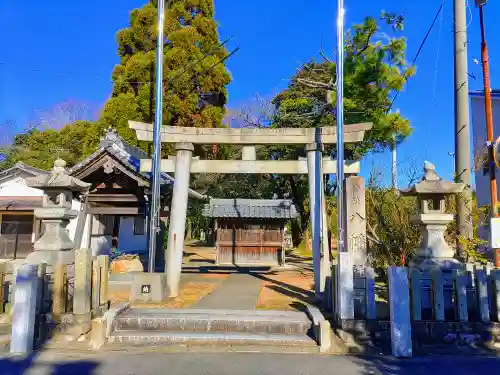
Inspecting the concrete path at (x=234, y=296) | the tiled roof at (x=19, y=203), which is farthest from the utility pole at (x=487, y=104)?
the tiled roof at (x=19, y=203)

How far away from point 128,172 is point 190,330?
7125mm

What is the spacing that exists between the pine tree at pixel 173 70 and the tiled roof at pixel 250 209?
7.42 metres

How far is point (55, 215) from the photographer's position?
289 inches

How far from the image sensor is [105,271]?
267 inches

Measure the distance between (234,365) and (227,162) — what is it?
5.54 metres

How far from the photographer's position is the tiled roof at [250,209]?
14156 millimetres

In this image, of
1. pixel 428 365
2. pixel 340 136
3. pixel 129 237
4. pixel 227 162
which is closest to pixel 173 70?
pixel 129 237

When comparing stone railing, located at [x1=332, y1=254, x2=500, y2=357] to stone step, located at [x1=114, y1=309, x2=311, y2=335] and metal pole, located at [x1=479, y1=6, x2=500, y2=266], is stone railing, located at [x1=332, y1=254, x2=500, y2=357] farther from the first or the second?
metal pole, located at [x1=479, y1=6, x2=500, y2=266]

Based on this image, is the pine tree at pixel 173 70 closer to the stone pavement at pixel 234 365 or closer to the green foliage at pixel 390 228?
the green foliage at pixel 390 228

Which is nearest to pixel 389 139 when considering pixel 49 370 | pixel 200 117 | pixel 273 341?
pixel 200 117

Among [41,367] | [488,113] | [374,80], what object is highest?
[374,80]

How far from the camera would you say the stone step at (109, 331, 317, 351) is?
19.0 feet

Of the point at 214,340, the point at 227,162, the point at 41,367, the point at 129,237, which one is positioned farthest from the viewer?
the point at 129,237

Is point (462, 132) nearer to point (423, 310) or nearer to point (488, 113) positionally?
point (488, 113)
